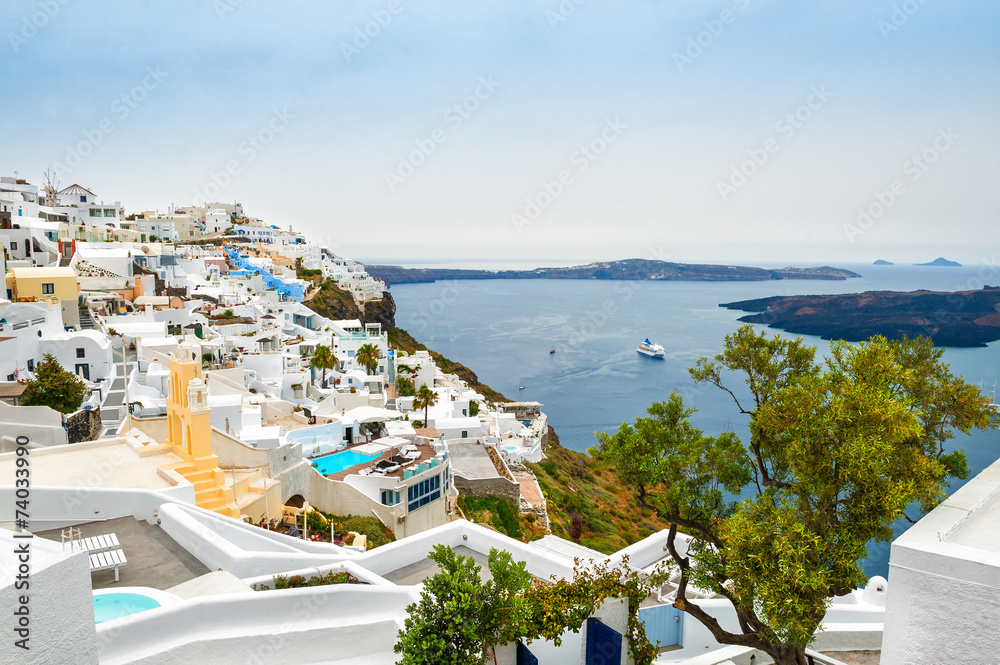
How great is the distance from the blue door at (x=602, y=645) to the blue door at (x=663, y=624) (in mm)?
1458

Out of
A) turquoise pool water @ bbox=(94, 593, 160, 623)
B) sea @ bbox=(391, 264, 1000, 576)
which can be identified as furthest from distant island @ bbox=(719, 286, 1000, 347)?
turquoise pool water @ bbox=(94, 593, 160, 623)

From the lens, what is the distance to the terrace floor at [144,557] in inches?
280

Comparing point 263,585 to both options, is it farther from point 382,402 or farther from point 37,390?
point 382,402

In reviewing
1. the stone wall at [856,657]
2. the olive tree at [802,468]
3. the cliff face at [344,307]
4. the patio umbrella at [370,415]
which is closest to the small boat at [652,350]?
the cliff face at [344,307]

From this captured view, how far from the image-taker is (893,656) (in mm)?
4961

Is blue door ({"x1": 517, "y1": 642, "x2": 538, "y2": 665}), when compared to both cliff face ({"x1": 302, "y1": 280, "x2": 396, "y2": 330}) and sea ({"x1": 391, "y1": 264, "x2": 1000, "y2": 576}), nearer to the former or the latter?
sea ({"x1": 391, "y1": 264, "x2": 1000, "y2": 576})

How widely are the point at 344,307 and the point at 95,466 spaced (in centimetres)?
5256

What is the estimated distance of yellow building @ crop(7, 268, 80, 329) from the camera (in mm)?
24109

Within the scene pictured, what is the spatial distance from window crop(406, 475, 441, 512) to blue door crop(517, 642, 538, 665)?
1121 cm

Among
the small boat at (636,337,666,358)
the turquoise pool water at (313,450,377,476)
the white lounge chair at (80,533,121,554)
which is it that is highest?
the white lounge chair at (80,533,121,554)

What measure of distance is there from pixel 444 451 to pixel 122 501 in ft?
41.0

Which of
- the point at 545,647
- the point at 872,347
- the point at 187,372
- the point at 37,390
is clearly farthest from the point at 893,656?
the point at 37,390

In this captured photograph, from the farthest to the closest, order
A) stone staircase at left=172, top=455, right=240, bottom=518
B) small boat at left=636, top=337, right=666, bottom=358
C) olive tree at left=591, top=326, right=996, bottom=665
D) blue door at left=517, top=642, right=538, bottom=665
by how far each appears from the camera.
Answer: small boat at left=636, top=337, right=666, bottom=358 → stone staircase at left=172, top=455, right=240, bottom=518 → blue door at left=517, top=642, right=538, bottom=665 → olive tree at left=591, top=326, right=996, bottom=665

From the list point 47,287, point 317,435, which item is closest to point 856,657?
point 317,435
